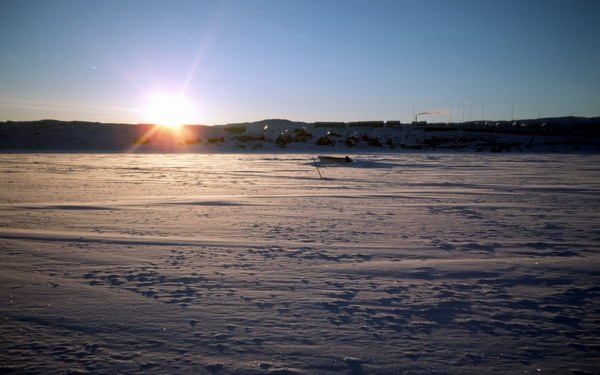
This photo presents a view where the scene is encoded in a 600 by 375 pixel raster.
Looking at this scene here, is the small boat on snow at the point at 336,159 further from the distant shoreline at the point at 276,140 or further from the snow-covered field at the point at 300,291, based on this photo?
the snow-covered field at the point at 300,291

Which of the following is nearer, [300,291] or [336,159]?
[300,291]

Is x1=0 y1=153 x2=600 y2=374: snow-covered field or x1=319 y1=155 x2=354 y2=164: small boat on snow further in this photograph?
x1=319 y1=155 x2=354 y2=164: small boat on snow

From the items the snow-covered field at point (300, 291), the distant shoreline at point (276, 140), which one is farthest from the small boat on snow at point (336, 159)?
the snow-covered field at point (300, 291)

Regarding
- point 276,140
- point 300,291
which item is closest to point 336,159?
point 300,291

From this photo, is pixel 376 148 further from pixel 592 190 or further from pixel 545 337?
pixel 545 337

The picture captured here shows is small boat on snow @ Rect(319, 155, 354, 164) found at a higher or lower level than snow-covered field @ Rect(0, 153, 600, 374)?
higher

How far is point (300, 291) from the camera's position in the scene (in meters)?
3.77

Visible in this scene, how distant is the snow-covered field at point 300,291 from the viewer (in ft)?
8.80

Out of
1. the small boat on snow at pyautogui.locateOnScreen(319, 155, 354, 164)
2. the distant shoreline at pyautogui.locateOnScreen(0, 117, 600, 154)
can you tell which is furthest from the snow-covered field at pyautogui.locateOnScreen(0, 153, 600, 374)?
the distant shoreline at pyautogui.locateOnScreen(0, 117, 600, 154)

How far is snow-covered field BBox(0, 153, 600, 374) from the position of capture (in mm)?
2684

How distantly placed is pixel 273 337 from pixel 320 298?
0.81 meters

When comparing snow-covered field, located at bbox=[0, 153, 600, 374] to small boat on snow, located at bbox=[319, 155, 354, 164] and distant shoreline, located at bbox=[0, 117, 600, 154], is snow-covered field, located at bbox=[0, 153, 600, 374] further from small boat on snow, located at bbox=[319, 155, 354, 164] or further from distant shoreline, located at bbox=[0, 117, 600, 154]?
distant shoreline, located at bbox=[0, 117, 600, 154]

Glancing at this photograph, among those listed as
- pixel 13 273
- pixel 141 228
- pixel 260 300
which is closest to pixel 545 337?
pixel 260 300

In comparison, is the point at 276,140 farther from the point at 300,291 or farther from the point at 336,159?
the point at 300,291
